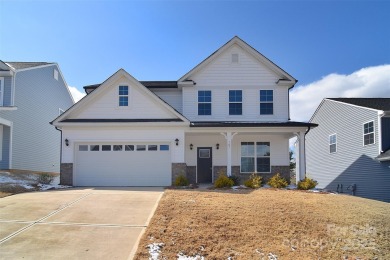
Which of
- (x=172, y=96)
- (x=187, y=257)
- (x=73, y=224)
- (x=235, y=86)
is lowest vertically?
(x=187, y=257)

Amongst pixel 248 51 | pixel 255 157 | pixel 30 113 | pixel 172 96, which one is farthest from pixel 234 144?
pixel 30 113

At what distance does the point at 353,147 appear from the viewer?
20.8 m

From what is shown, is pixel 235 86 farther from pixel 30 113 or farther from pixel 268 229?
pixel 30 113

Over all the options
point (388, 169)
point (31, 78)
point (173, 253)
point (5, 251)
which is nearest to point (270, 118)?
point (388, 169)

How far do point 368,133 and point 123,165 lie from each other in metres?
14.3

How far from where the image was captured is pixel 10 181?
15.6 metres

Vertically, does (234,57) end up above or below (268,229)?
above

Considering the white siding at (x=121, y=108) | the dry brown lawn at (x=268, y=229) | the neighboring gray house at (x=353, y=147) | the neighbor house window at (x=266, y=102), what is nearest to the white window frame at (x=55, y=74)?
the white siding at (x=121, y=108)

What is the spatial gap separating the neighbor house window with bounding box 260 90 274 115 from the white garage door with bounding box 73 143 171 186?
6125mm

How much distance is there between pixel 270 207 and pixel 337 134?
1467 cm

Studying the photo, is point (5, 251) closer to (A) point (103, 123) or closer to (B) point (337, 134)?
(A) point (103, 123)

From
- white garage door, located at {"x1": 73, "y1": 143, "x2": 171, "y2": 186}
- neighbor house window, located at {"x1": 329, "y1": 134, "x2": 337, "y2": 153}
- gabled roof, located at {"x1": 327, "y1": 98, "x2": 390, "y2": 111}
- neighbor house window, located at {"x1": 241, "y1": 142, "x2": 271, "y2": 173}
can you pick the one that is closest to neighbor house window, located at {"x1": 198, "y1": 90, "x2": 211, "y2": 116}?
neighbor house window, located at {"x1": 241, "y1": 142, "x2": 271, "y2": 173}

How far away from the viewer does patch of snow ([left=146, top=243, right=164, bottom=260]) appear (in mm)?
7097

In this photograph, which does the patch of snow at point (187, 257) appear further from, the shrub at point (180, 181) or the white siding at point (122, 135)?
the white siding at point (122, 135)
